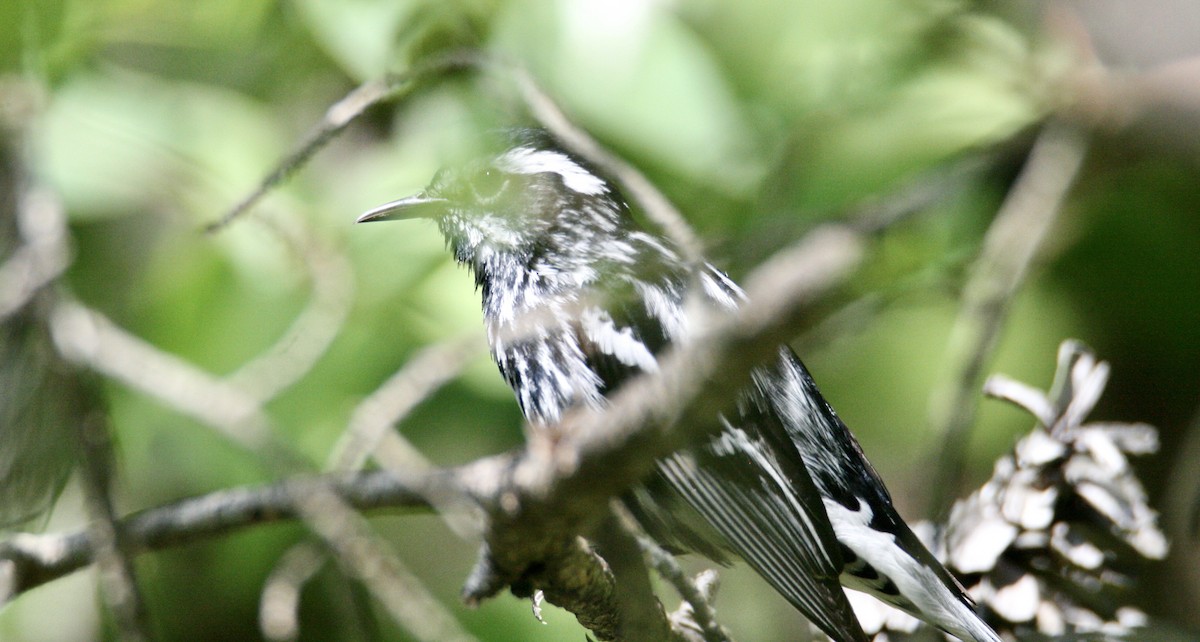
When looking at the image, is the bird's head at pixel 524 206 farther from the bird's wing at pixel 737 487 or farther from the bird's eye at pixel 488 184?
the bird's wing at pixel 737 487

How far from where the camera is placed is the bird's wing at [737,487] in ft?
6.52

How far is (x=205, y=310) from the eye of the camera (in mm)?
3244

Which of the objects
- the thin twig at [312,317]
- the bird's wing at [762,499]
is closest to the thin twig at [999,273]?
the bird's wing at [762,499]

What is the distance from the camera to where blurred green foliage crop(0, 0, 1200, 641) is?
9.72ft

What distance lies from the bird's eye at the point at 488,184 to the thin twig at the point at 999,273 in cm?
106

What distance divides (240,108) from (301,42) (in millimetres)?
309

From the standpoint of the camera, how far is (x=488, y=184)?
2377 millimetres

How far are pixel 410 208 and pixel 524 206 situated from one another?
0.26 m

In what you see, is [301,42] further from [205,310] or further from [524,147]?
[524,147]

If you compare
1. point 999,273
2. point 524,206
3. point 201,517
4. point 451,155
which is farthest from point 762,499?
point 451,155

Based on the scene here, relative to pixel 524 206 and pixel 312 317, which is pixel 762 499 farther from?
pixel 312 317

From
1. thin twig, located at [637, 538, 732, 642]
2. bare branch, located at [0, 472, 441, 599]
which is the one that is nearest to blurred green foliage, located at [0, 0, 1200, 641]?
thin twig, located at [637, 538, 732, 642]

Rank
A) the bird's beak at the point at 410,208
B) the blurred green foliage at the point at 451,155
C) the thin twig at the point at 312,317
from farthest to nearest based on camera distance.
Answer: the blurred green foliage at the point at 451,155 < the thin twig at the point at 312,317 < the bird's beak at the point at 410,208

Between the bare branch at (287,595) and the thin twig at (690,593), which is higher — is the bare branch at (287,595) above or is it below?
below
